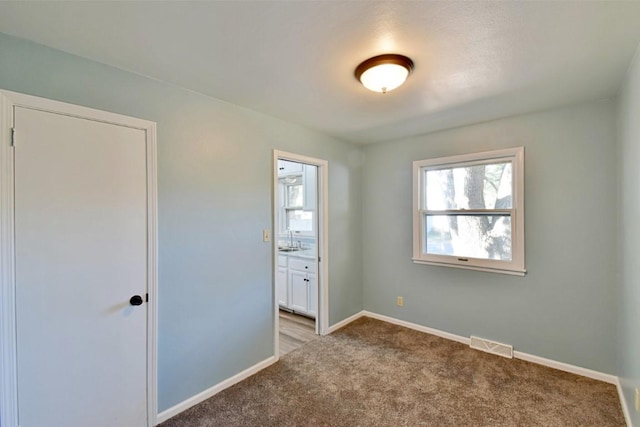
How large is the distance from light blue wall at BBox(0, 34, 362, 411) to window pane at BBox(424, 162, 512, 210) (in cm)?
174

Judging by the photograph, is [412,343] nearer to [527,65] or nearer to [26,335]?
[527,65]

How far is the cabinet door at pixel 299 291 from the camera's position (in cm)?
398

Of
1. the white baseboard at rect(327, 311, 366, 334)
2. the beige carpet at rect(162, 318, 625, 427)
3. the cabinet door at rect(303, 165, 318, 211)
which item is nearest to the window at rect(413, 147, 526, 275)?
the beige carpet at rect(162, 318, 625, 427)

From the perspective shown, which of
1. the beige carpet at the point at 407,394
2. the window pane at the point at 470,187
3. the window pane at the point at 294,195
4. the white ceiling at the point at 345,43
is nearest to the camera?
the white ceiling at the point at 345,43

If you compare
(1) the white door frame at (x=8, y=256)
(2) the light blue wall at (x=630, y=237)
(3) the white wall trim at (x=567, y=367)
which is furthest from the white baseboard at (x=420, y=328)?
(1) the white door frame at (x=8, y=256)

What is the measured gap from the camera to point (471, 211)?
3.16 metres

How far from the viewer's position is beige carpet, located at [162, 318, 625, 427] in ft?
6.76

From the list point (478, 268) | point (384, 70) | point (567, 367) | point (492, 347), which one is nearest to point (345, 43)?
point (384, 70)

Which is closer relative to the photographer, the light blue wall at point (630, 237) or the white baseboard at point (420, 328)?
the light blue wall at point (630, 237)

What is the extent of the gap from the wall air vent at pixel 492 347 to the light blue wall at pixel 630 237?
2.58 feet

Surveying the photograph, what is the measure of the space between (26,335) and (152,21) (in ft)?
5.84

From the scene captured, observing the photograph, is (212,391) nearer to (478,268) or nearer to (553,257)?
(478,268)

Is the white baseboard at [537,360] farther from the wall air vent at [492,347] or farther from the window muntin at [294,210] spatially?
the window muntin at [294,210]

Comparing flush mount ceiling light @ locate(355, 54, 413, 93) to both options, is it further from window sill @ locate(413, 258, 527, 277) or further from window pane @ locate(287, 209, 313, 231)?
window pane @ locate(287, 209, 313, 231)
